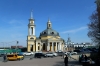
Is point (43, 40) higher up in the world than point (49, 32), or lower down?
lower down

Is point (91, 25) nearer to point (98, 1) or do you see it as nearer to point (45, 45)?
point (98, 1)

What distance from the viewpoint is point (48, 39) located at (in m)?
99.4

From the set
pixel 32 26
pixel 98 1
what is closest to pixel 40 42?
pixel 32 26

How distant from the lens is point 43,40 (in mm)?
101750

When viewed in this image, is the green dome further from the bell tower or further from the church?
the bell tower

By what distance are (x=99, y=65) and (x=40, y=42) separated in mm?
83333

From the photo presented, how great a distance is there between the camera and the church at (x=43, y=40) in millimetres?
97519

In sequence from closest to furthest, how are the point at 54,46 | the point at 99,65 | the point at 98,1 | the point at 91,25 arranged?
the point at 99,65
the point at 98,1
the point at 91,25
the point at 54,46

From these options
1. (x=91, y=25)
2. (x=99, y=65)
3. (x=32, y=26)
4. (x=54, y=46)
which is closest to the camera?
(x=99, y=65)

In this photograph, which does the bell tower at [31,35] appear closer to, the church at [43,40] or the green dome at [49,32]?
the church at [43,40]

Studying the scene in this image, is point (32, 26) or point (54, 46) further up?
point (32, 26)

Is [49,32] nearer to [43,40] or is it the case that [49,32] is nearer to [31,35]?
[43,40]

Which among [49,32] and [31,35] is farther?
[49,32]

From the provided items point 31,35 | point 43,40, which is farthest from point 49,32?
point 31,35
